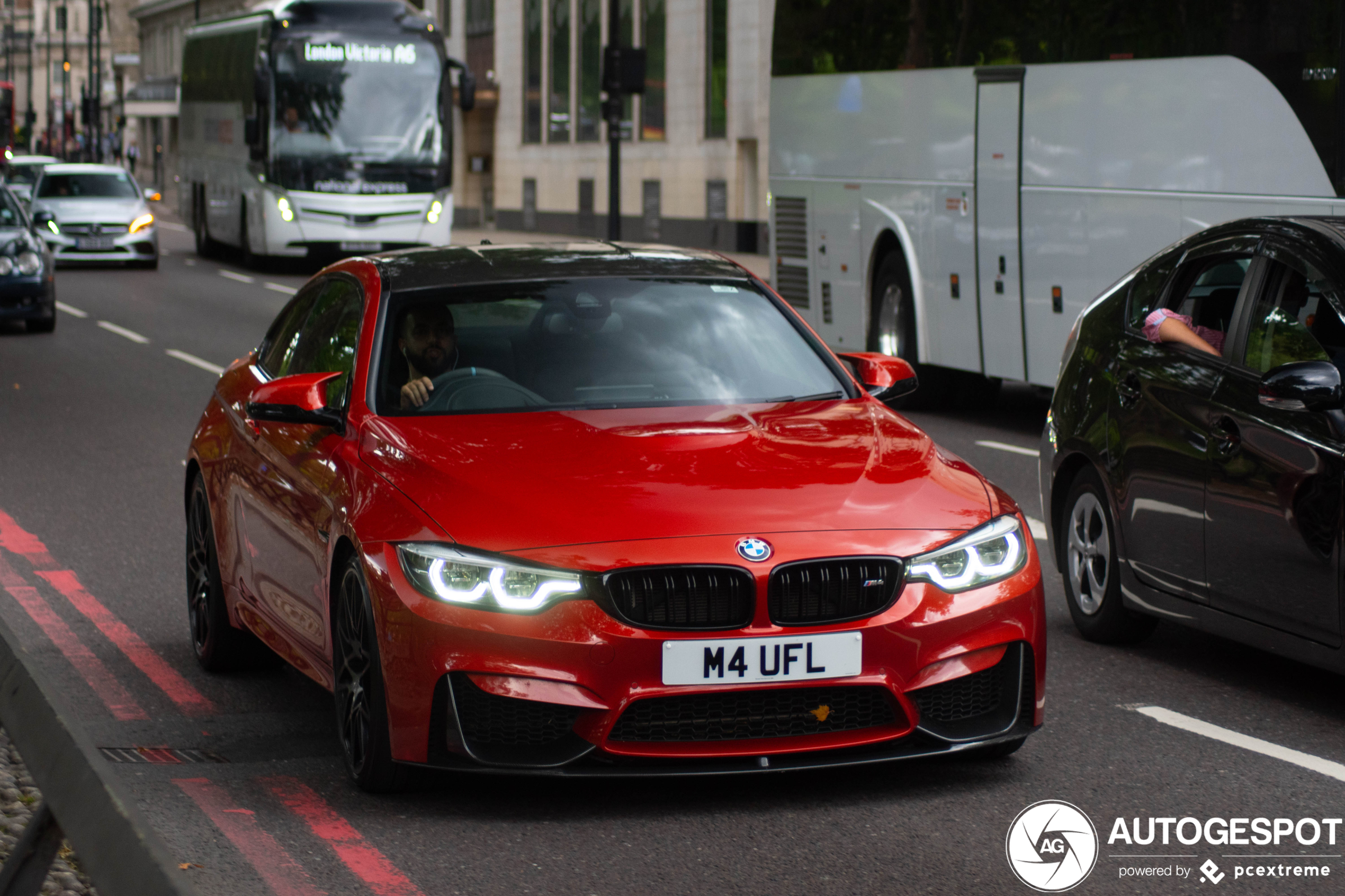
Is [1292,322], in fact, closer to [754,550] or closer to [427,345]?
[754,550]

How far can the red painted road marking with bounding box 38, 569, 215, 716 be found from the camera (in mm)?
6746

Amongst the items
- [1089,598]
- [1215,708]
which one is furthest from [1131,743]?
[1089,598]

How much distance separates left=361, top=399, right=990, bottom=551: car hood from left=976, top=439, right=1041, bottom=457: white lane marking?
24.2 feet

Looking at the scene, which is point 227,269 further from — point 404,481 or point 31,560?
point 404,481

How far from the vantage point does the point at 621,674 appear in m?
5.06

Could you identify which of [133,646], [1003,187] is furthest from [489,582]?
[1003,187]

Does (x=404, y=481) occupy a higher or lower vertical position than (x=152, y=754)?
higher

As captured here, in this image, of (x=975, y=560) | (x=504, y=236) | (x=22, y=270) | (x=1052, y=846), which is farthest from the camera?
(x=504, y=236)

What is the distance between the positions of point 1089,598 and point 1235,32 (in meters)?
5.18

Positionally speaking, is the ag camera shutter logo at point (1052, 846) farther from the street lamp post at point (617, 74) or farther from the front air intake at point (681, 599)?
the street lamp post at point (617, 74)

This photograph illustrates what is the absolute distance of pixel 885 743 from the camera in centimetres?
532

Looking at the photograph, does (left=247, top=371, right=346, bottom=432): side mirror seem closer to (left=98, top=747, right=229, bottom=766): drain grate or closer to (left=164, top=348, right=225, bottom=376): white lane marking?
(left=98, top=747, right=229, bottom=766): drain grate

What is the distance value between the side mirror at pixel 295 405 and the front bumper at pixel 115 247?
2898 centimetres

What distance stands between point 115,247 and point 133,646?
91.1 feet
